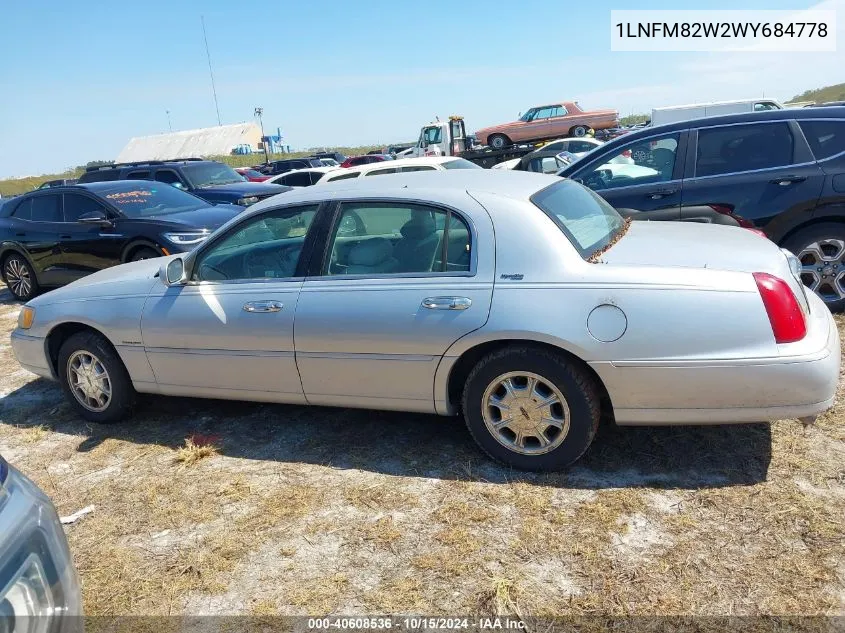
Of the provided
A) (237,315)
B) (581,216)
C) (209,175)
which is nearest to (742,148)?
(581,216)

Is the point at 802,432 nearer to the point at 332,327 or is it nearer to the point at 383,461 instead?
the point at 383,461

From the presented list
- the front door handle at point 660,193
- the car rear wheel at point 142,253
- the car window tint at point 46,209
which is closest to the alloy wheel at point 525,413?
the front door handle at point 660,193

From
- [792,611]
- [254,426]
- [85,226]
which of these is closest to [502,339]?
[792,611]

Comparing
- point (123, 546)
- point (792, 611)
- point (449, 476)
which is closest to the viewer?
point (792, 611)

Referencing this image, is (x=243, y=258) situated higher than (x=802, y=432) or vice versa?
(x=243, y=258)

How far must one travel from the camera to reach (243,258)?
4.22 m

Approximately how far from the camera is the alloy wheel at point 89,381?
461 cm

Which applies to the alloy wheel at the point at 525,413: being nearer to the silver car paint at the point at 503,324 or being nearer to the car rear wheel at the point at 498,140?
the silver car paint at the point at 503,324

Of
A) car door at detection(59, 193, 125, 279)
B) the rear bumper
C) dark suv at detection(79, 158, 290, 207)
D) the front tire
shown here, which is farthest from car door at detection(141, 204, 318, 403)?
dark suv at detection(79, 158, 290, 207)

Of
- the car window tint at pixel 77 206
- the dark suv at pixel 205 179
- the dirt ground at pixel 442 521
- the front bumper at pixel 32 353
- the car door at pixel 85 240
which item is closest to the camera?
the dirt ground at pixel 442 521

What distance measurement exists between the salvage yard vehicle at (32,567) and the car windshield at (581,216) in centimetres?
259

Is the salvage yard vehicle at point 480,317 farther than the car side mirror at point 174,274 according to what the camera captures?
No

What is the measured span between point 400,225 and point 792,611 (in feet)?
8.39

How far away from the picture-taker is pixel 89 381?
15.3 feet
